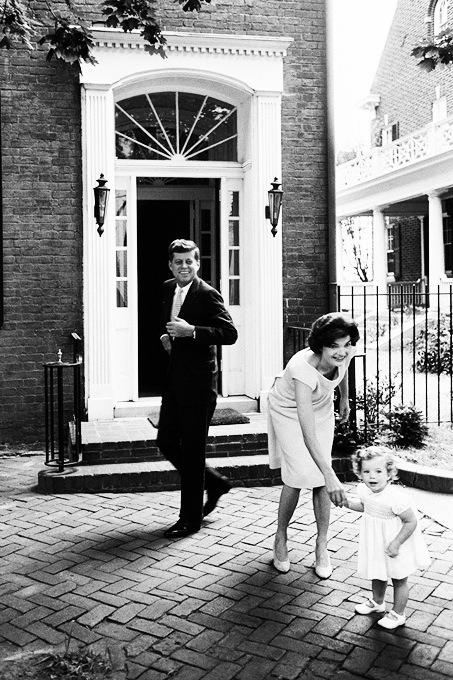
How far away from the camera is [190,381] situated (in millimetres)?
5422

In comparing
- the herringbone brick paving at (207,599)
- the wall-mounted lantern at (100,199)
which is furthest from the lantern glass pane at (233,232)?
the herringbone brick paving at (207,599)

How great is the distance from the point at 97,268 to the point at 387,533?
5279 millimetres

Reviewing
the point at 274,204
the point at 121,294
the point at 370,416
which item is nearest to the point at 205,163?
the point at 274,204

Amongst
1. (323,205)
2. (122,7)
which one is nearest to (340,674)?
(122,7)

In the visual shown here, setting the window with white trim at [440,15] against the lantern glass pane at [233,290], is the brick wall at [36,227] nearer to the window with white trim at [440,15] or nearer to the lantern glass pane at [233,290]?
the lantern glass pane at [233,290]

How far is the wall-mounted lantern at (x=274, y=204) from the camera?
28.5 feet

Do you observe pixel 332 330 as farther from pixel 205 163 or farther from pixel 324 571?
pixel 205 163

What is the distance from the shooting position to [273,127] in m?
8.89

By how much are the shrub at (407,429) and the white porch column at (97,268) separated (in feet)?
9.70

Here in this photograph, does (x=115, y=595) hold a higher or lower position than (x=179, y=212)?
lower

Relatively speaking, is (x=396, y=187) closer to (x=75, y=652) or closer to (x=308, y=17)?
(x=308, y=17)

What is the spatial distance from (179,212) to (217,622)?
834 cm

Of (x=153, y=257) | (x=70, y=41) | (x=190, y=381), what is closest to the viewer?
(x=190, y=381)

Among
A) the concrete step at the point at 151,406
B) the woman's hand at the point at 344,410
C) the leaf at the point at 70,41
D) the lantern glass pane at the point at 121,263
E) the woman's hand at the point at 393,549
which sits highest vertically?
the leaf at the point at 70,41
